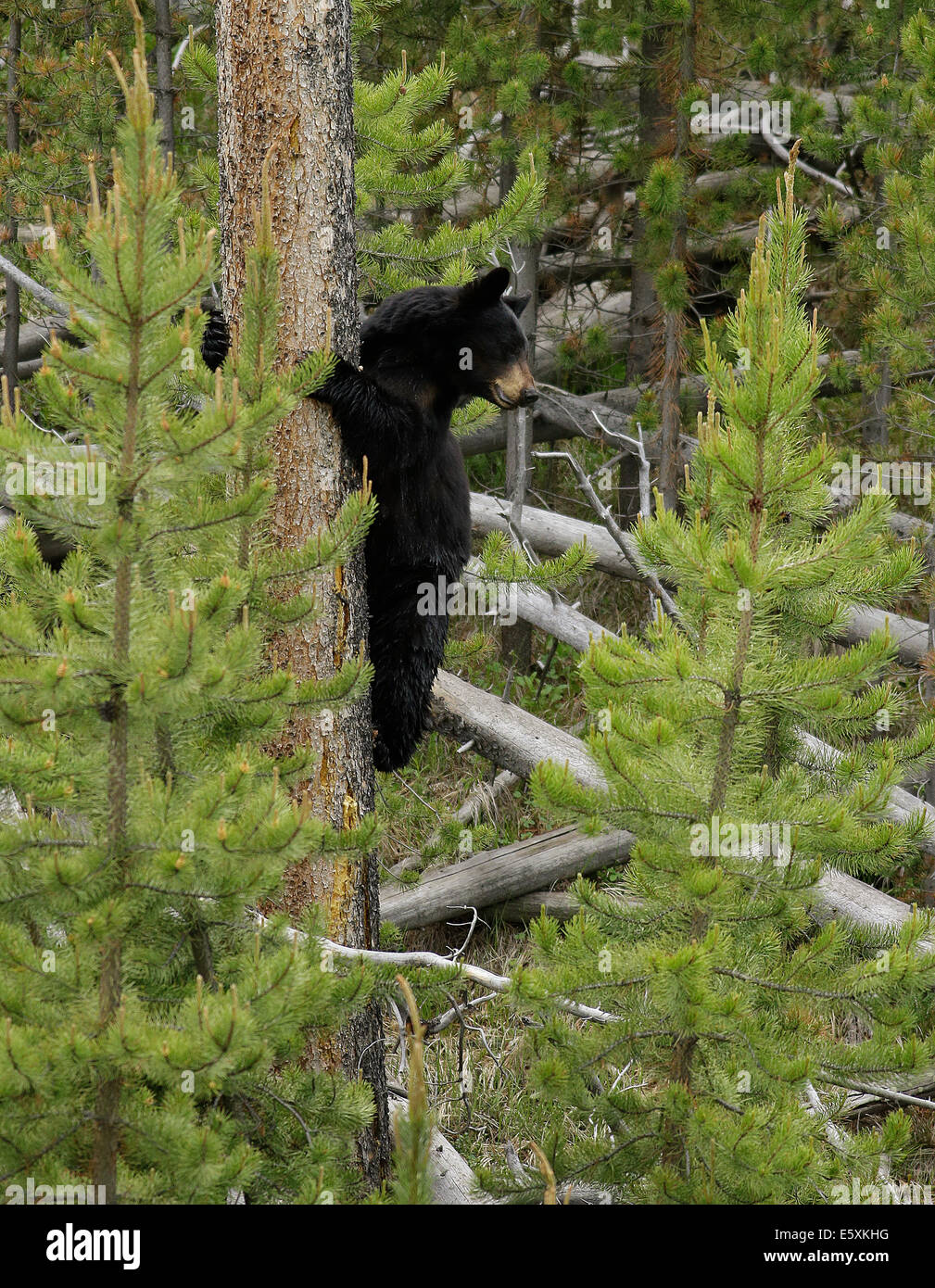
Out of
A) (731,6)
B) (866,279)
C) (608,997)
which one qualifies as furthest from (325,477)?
(731,6)

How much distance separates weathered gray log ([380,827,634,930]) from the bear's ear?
303cm

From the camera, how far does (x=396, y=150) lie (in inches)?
240

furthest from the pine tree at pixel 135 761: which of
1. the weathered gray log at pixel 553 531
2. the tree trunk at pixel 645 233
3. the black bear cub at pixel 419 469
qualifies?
the tree trunk at pixel 645 233

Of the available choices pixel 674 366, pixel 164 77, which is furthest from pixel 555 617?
pixel 164 77

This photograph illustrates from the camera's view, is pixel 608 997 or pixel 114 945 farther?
pixel 608 997

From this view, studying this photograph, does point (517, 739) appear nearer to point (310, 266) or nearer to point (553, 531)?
point (553, 531)

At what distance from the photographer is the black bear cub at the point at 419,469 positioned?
469cm

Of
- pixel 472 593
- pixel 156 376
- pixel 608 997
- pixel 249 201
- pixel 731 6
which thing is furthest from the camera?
pixel 731 6

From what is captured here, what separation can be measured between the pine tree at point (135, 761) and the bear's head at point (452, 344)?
1600mm

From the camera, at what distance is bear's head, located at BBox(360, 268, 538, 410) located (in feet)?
15.5

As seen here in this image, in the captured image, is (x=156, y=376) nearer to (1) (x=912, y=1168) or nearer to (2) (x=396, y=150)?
(2) (x=396, y=150)

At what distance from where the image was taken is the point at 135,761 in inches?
120

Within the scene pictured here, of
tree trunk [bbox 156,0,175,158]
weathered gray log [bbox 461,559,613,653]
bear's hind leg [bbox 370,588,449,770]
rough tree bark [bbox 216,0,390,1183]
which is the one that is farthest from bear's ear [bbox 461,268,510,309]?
tree trunk [bbox 156,0,175,158]

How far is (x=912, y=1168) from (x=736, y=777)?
341 cm
